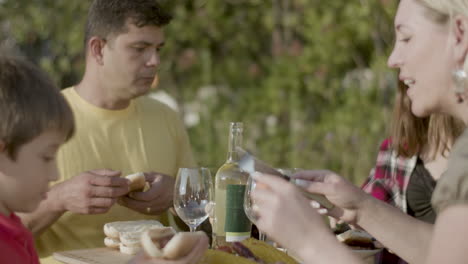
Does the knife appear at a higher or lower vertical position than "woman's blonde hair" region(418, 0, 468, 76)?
lower

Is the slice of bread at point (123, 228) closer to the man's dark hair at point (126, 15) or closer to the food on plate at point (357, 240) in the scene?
the food on plate at point (357, 240)

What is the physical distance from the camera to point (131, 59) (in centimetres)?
320

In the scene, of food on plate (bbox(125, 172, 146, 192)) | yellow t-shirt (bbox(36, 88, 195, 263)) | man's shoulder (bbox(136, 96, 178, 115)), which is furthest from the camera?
man's shoulder (bbox(136, 96, 178, 115))

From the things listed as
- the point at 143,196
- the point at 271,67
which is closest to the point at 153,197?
the point at 143,196

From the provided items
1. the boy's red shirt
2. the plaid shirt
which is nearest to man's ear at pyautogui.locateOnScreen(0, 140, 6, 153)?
the boy's red shirt

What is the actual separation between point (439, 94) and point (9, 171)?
1090mm

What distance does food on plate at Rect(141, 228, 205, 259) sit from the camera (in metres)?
1.70

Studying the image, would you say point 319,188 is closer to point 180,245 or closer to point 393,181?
point 180,245

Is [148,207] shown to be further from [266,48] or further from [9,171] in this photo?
[266,48]

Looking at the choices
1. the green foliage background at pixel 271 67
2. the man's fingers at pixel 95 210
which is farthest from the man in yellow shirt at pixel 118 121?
the green foliage background at pixel 271 67

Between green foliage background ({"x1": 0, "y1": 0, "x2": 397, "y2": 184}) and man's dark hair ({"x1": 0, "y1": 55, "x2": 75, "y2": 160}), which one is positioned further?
green foliage background ({"x1": 0, "y1": 0, "x2": 397, "y2": 184})

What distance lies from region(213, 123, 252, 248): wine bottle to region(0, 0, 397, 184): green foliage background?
3644mm

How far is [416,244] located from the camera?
7.37ft

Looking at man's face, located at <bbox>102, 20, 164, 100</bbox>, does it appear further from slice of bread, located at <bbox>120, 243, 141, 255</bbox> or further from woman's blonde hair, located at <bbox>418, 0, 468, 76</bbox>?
woman's blonde hair, located at <bbox>418, 0, 468, 76</bbox>
